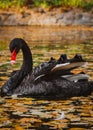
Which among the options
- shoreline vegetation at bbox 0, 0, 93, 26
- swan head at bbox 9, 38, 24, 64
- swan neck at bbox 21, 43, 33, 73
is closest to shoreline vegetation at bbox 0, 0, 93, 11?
shoreline vegetation at bbox 0, 0, 93, 26

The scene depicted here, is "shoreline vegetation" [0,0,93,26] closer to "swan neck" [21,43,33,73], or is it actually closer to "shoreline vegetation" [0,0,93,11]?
"shoreline vegetation" [0,0,93,11]

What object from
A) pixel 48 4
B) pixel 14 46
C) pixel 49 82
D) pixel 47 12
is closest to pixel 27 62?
pixel 14 46

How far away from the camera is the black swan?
9.22m

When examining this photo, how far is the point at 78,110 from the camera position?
8000mm

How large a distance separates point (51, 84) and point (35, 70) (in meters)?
0.37

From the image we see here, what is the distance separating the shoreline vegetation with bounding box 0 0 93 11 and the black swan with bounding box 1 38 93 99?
82.9ft

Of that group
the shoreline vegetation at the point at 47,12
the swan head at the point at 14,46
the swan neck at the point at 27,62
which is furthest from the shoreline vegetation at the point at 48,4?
the swan head at the point at 14,46

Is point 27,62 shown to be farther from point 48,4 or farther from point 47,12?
point 48,4

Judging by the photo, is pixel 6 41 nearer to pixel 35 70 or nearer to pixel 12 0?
pixel 35 70

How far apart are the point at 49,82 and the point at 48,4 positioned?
26215 mm

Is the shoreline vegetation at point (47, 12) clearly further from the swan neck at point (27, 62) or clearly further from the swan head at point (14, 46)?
the swan head at point (14, 46)

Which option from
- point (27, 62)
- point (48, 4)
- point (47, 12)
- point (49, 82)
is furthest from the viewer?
point (48, 4)

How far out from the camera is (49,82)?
368 inches

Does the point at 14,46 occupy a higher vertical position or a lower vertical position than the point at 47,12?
lower
